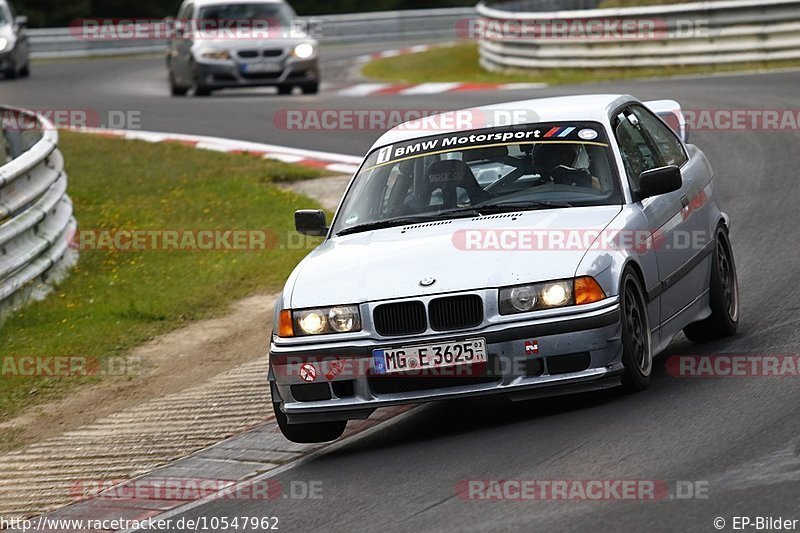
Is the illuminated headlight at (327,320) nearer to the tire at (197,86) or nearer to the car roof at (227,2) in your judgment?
the tire at (197,86)

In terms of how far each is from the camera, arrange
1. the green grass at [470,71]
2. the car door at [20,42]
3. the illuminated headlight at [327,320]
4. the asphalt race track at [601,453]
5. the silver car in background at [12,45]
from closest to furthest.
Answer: the asphalt race track at [601,453]
the illuminated headlight at [327,320]
the green grass at [470,71]
the silver car in background at [12,45]
the car door at [20,42]

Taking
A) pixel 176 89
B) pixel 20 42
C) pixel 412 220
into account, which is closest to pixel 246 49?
pixel 176 89

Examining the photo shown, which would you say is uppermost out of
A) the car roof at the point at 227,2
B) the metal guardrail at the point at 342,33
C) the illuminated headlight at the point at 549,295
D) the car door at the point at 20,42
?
the illuminated headlight at the point at 549,295

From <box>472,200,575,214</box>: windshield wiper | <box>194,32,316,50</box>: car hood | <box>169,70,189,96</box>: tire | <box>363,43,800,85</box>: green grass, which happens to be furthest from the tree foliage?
<box>472,200,575,214</box>: windshield wiper


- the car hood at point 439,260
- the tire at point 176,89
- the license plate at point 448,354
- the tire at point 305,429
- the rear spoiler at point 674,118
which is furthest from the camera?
the tire at point 176,89

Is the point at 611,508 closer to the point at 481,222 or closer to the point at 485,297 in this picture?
the point at 485,297

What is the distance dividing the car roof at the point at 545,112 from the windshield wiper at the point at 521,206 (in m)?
0.62

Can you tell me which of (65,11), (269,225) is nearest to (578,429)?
(269,225)

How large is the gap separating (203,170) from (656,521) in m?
12.9

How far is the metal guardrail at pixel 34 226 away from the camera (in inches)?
464

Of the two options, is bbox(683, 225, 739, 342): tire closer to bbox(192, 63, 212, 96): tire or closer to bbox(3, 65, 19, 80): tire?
bbox(192, 63, 212, 96): tire

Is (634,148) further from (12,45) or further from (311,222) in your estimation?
(12,45)

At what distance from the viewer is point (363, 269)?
25.1 feet

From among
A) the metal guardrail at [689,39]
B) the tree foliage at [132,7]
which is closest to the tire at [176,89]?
the metal guardrail at [689,39]
